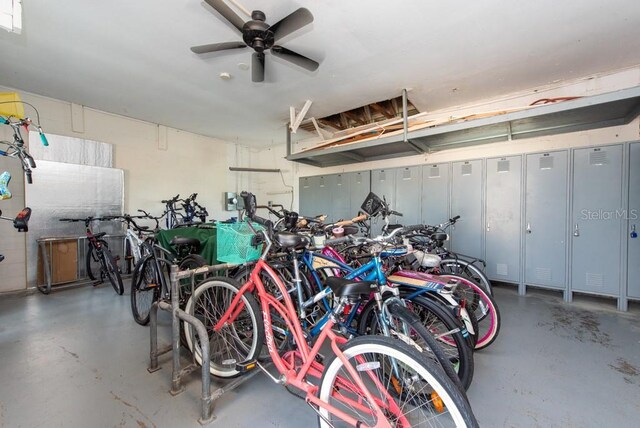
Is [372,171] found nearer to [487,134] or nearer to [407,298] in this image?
[487,134]

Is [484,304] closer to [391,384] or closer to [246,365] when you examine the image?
[391,384]

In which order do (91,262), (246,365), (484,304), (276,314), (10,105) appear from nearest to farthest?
(246,365), (276,314), (484,304), (10,105), (91,262)

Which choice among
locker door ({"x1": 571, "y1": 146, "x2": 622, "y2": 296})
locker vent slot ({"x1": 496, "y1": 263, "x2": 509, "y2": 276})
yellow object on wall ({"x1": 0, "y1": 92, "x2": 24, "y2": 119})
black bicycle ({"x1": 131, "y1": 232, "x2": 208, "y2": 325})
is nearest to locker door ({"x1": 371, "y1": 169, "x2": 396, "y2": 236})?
locker vent slot ({"x1": 496, "y1": 263, "x2": 509, "y2": 276})

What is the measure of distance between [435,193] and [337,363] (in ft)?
12.7

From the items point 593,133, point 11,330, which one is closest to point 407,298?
point 11,330

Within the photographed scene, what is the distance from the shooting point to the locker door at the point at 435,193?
4262 millimetres

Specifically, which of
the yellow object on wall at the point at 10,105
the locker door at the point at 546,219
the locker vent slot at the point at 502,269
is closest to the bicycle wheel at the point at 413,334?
the locker vent slot at the point at 502,269

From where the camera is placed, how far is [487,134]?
3.89 meters

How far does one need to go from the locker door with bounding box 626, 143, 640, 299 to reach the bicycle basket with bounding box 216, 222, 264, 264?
4.38m

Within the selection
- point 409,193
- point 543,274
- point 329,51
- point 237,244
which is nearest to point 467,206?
point 409,193

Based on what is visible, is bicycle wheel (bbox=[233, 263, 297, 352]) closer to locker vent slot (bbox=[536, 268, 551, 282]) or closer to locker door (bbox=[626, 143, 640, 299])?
locker vent slot (bbox=[536, 268, 551, 282])

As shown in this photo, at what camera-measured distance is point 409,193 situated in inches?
181

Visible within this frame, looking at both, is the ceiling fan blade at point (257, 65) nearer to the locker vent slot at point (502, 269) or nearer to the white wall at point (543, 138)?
the white wall at point (543, 138)

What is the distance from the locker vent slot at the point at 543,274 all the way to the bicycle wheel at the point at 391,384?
10.6ft
